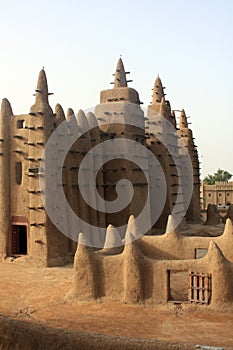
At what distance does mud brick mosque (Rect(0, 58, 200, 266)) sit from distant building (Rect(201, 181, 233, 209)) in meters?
33.6

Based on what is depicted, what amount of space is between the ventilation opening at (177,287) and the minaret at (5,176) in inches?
422

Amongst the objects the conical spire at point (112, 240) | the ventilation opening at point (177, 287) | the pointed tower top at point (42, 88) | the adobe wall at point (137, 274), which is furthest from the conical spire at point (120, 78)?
the adobe wall at point (137, 274)

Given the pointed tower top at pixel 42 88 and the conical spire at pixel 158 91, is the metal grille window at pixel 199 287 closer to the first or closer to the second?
the pointed tower top at pixel 42 88

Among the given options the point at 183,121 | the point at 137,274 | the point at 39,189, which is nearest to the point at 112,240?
the point at 137,274

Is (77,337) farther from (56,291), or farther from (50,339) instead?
(56,291)

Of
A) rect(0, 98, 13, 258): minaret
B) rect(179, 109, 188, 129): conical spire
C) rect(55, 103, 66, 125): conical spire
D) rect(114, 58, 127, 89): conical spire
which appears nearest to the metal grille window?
rect(0, 98, 13, 258): minaret

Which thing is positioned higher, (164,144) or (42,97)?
(42,97)

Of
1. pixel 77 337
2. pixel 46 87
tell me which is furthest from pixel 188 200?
pixel 77 337

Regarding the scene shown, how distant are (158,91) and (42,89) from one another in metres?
17.2

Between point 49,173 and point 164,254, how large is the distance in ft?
29.7

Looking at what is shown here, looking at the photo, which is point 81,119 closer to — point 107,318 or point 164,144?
point 164,144

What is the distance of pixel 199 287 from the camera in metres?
16.4

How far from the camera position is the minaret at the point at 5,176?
26.4 metres

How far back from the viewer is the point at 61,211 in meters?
25.6
